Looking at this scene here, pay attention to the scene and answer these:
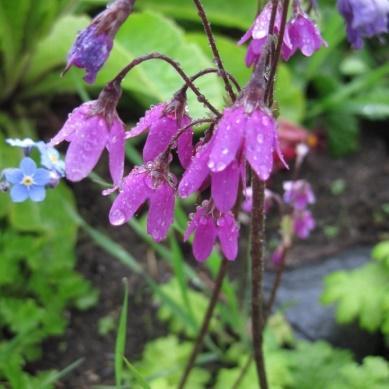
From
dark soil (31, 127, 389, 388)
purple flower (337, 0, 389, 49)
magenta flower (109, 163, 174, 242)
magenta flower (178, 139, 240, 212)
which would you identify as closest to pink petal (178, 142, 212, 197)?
magenta flower (178, 139, 240, 212)

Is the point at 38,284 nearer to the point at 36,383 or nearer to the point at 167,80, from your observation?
the point at 36,383

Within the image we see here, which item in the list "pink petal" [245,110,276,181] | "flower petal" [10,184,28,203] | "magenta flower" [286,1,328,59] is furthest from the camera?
"flower petal" [10,184,28,203]

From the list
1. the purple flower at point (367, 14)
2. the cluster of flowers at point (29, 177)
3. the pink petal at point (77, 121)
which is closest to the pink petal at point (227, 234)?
the pink petal at point (77, 121)

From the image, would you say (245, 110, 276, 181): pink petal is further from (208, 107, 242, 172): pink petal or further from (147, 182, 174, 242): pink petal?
(147, 182, 174, 242): pink petal

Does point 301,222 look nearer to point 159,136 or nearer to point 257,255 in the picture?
point 257,255

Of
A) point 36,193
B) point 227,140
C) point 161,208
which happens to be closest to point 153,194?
point 161,208

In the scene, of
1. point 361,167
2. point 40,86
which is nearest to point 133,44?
point 40,86
